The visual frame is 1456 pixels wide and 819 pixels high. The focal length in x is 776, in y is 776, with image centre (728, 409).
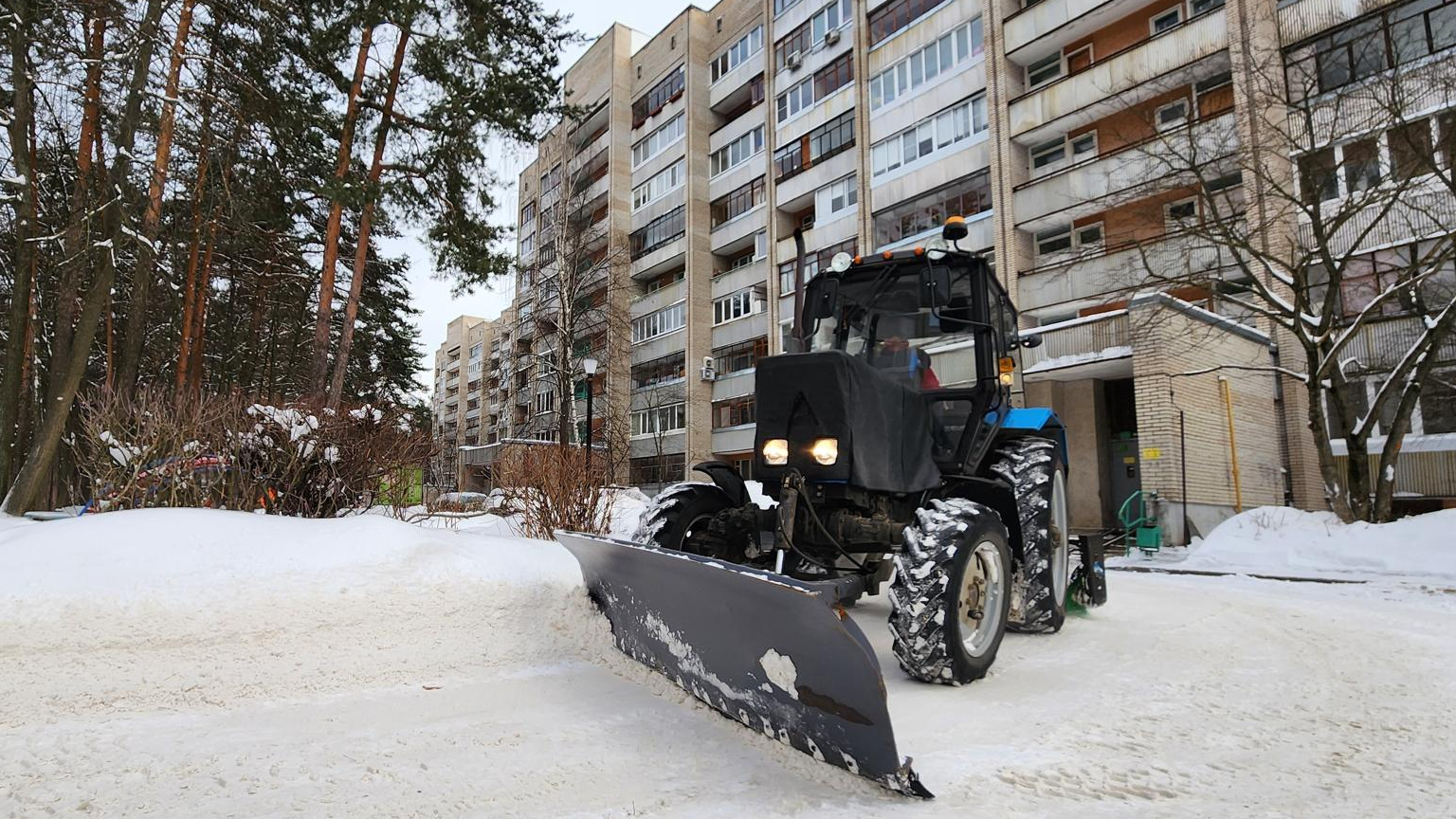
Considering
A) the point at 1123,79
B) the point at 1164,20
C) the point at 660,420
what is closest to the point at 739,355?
the point at 660,420

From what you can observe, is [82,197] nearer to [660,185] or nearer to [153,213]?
[153,213]

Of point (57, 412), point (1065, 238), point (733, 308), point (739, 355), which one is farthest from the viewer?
point (733, 308)

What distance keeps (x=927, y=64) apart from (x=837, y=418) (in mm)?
26571

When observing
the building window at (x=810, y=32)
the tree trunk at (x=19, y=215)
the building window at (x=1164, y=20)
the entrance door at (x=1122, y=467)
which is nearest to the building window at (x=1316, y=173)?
the entrance door at (x=1122, y=467)

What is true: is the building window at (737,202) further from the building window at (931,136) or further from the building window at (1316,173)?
the building window at (1316,173)

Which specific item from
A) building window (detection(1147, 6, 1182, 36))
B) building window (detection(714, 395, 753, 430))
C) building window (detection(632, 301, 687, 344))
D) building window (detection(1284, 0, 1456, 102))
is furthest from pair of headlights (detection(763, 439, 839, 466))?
building window (detection(632, 301, 687, 344))

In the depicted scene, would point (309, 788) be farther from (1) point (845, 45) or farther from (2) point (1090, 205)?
(1) point (845, 45)

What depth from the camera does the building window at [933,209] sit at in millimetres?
25031

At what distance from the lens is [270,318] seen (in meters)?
23.2

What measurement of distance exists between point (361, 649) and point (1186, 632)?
5411 millimetres

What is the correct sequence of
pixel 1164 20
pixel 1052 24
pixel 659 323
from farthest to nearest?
pixel 659 323, pixel 1052 24, pixel 1164 20

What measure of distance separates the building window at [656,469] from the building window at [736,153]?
13861mm

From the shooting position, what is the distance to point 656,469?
38.6 metres

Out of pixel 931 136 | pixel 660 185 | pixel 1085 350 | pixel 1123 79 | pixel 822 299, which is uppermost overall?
pixel 660 185
